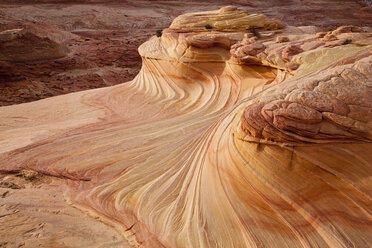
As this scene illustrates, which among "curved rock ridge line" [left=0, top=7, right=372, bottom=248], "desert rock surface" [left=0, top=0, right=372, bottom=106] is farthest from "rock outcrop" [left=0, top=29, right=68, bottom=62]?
"curved rock ridge line" [left=0, top=7, right=372, bottom=248]

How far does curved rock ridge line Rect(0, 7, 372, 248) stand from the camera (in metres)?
4.16

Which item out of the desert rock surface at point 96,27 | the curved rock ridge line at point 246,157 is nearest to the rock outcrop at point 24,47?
the desert rock surface at point 96,27

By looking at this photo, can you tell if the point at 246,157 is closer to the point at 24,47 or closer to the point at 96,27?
the point at 24,47

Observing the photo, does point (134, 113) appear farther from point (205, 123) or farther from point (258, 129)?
point (258, 129)

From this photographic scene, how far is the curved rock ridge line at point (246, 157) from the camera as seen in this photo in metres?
4.16

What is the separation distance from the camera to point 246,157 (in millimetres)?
4473

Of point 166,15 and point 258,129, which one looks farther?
point 166,15

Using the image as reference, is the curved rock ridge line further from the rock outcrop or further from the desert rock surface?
the rock outcrop

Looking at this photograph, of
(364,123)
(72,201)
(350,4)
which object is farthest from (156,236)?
(350,4)

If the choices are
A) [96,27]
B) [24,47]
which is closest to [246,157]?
[24,47]

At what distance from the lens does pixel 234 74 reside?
316 inches

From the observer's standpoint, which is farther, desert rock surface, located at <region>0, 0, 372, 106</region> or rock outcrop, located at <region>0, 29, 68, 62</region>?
rock outcrop, located at <region>0, 29, 68, 62</region>

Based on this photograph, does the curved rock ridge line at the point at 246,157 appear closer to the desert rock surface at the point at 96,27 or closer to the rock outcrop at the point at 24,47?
the desert rock surface at the point at 96,27

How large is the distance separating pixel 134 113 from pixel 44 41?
12.3m
